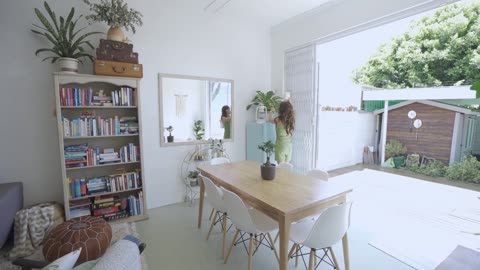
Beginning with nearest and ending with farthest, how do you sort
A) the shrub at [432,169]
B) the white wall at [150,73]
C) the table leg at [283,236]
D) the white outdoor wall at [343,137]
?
1. the table leg at [283,236]
2. the white wall at [150,73]
3. the shrub at [432,169]
4. the white outdoor wall at [343,137]

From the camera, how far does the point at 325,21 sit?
3.12 m

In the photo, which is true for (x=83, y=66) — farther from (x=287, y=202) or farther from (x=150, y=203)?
(x=287, y=202)

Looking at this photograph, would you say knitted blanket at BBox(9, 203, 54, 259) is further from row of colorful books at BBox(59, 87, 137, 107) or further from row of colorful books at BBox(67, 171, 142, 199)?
row of colorful books at BBox(59, 87, 137, 107)

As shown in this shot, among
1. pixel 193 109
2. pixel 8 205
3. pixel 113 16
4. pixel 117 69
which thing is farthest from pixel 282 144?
pixel 8 205

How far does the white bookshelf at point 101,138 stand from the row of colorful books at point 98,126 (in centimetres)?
5

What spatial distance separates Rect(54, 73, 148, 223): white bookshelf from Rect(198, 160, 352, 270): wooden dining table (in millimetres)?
1273

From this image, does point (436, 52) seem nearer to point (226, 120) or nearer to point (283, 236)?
point (226, 120)

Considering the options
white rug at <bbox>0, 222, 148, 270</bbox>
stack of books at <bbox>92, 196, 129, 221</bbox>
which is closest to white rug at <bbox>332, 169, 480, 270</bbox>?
white rug at <bbox>0, 222, 148, 270</bbox>

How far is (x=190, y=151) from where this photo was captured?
134 inches

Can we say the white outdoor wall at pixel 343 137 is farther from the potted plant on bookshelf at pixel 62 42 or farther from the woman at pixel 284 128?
the potted plant on bookshelf at pixel 62 42

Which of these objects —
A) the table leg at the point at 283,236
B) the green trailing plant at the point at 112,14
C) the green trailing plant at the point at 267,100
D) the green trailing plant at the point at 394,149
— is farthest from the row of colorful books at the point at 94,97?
the green trailing plant at the point at 394,149

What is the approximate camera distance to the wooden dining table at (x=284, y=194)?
1.42 meters

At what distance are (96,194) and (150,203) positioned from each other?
2.59 ft

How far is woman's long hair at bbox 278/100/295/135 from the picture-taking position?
2.84 metres
